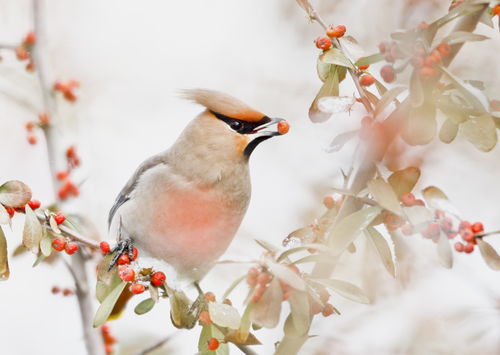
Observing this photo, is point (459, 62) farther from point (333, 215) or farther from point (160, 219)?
point (333, 215)

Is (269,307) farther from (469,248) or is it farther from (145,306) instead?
(145,306)

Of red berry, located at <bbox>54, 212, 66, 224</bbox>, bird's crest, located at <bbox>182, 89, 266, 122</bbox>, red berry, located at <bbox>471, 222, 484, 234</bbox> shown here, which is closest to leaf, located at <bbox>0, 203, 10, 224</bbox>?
red berry, located at <bbox>54, 212, 66, 224</bbox>

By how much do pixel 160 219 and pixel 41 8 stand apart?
3.43 feet

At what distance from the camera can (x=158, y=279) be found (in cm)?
166

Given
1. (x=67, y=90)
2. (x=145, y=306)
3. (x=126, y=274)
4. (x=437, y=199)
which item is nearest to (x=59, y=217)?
(x=126, y=274)

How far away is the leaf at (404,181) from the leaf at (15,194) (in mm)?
691

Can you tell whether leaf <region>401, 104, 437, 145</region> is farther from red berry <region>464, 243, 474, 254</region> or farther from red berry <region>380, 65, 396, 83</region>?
red berry <region>464, 243, 474, 254</region>

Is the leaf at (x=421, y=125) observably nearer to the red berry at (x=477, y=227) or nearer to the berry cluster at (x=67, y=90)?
the red berry at (x=477, y=227)

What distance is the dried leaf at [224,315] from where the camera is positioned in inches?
55.0

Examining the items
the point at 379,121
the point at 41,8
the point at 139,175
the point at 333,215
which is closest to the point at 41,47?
the point at 41,8

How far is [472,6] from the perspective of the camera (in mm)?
1183

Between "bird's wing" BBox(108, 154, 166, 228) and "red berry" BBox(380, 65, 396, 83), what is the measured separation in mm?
1651

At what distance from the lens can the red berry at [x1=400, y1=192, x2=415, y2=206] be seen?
133 centimetres

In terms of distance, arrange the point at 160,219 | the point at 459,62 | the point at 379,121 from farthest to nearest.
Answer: the point at 459,62
the point at 160,219
the point at 379,121
